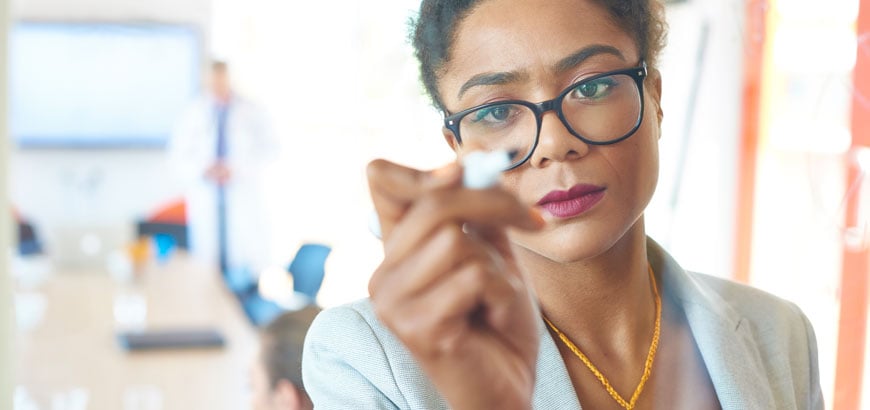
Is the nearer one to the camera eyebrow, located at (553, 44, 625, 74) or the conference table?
eyebrow, located at (553, 44, 625, 74)

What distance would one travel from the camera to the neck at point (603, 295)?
0.49m

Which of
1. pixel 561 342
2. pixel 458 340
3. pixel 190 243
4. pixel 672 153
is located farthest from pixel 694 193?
pixel 190 243

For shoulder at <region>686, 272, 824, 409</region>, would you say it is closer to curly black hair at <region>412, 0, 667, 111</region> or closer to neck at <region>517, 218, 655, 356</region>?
neck at <region>517, 218, 655, 356</region>

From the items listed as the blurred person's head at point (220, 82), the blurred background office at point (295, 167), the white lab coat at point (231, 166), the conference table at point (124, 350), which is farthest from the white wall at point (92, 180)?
the conference table at point (124, 350)

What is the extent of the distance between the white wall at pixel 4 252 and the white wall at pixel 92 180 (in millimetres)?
2737

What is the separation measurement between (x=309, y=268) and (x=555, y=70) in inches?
47.3

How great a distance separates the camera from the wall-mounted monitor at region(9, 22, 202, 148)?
11.9 feet

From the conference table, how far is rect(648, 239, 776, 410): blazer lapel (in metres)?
0.96

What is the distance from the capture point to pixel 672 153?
612mm

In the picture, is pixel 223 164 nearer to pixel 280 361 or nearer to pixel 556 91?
pixel 280 361

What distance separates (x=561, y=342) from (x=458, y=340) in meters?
0.19

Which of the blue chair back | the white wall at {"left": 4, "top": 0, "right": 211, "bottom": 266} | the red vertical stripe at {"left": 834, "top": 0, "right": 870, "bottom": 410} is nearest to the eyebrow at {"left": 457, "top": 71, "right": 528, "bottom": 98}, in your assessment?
the red vertical stripe at {"left": 834, "top": 0, "right": 870, "bottom": 410}

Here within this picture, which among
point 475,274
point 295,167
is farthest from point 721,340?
point 295,167

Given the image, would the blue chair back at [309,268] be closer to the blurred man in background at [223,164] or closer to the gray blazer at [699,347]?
the gray blazer at [699,347]
